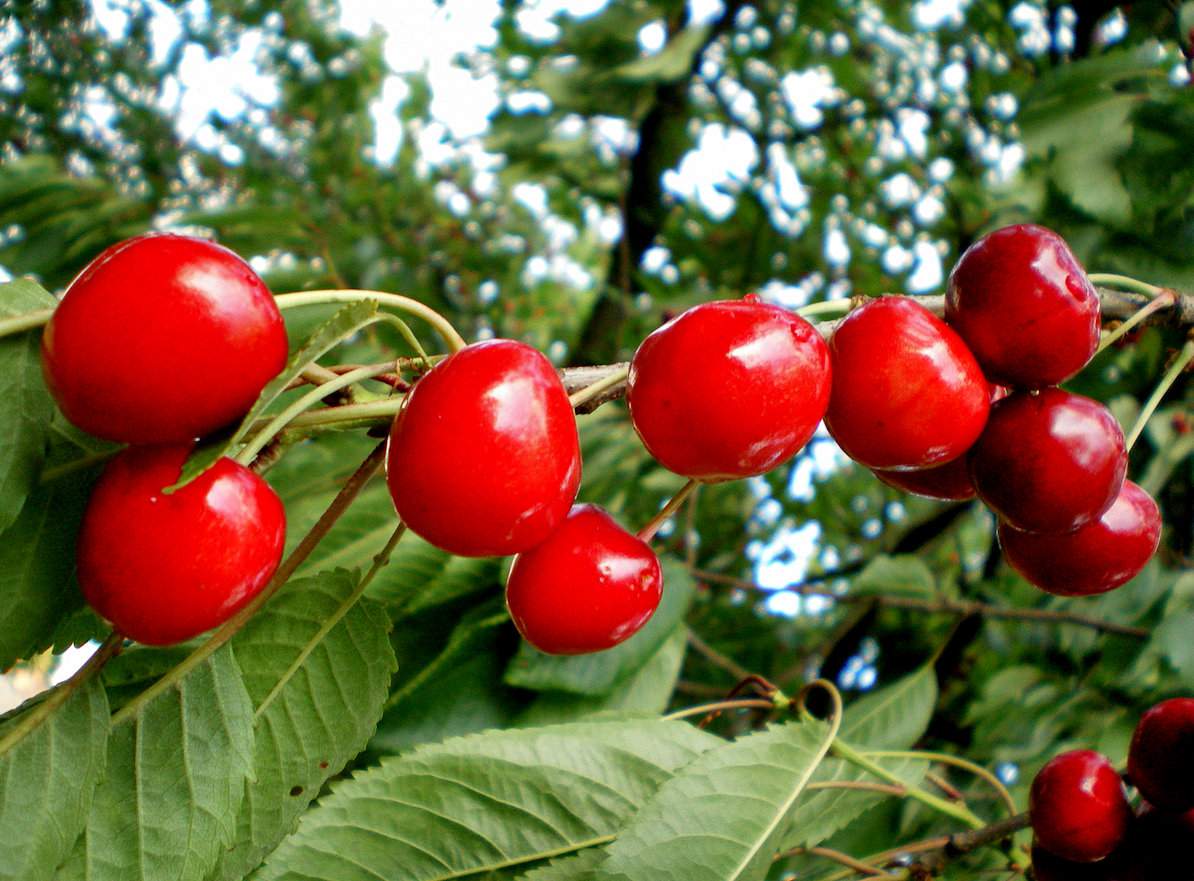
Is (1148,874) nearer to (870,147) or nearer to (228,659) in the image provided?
(228,659)

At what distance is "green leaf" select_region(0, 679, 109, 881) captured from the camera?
0.71 m

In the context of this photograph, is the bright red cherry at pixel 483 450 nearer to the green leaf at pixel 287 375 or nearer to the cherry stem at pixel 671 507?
the green leaf at pixel 287 375

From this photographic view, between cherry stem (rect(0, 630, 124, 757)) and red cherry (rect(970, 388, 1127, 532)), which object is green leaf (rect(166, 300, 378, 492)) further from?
red cherry (rect(970, 388, 1127, 532))

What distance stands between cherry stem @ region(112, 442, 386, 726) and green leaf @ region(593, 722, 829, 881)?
411mm

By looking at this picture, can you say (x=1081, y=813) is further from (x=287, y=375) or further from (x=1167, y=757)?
(x=287, y=375)

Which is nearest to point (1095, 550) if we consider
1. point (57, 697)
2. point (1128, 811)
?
point (1128, 811)

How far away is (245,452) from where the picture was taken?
0.70m

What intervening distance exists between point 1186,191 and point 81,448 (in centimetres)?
186

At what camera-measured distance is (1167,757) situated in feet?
3.65

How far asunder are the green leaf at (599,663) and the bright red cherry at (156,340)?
0.80 m

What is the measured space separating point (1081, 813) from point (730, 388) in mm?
804

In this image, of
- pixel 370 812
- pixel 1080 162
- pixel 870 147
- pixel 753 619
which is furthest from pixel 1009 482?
pixel 870 147

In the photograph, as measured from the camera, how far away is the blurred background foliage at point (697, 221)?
5.69 ft

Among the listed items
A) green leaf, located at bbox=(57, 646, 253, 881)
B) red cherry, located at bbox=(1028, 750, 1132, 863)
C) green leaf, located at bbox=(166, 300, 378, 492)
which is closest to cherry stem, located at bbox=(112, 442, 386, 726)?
green leaf, located at bbox=(57, 646, 253, 881)
